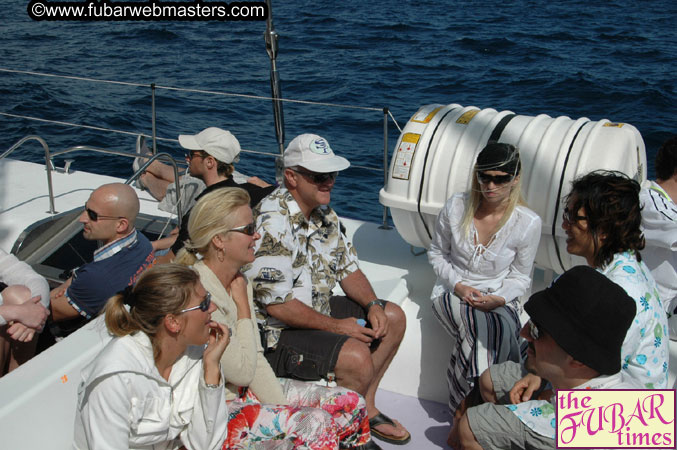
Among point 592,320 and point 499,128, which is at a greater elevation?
point 499,128

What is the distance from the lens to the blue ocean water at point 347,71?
9.86 meters

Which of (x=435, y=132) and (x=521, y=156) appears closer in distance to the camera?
(x=521, y=156)

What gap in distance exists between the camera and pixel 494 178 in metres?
2.81

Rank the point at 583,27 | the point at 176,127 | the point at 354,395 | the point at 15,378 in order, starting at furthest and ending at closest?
the point at 583,27 → the point at 176,127 → the point at 354,395 → the point at 15,378

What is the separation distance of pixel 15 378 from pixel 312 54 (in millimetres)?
13156

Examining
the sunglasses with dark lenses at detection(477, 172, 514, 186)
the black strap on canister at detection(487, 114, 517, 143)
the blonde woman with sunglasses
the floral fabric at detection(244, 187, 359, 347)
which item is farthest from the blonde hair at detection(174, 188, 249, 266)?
the black strap on canister at detection(487, 114, 517, 143)

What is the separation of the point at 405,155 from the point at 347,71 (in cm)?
1043

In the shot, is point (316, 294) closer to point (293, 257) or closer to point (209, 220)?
point (293, 257)

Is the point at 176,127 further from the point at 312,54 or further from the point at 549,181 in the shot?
the point at 549,181

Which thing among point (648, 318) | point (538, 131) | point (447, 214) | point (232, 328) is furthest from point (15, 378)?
Answer: point (538, 131)

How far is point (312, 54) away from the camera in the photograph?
585 inches

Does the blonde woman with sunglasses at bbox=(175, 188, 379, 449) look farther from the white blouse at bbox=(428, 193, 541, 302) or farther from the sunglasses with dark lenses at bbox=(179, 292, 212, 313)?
the white blouse at bbox=(428, 193, 541, 302)

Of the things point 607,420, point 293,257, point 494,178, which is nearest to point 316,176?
point 293,257

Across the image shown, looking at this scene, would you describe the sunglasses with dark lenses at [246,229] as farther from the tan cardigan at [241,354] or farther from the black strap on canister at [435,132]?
the black strap on canister at [435,132]
